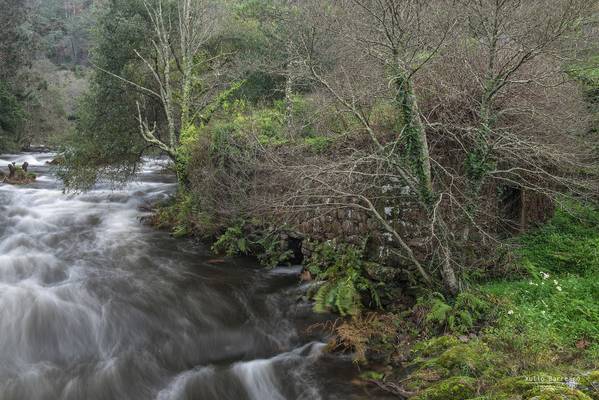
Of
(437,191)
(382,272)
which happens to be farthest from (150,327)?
(437,191)

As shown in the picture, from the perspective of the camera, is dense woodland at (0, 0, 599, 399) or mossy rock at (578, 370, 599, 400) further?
dense woodland at (0, 0, 599, 399)

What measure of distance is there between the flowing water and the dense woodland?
70 cm

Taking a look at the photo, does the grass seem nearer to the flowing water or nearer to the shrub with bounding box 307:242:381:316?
the shrub with bounding box 307:242:381:316

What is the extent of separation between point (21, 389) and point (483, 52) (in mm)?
9222

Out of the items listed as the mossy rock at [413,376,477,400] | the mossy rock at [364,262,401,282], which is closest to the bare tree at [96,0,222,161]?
the mossy rock at [364,262,401,282]

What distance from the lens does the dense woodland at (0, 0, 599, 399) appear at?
613cm

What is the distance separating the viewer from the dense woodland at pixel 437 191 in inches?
241

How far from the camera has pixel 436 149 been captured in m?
8.15

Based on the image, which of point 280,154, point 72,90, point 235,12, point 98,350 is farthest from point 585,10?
point 72,90

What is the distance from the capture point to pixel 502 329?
20.1 ft

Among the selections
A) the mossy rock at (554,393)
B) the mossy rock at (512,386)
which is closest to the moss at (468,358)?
the mossy rock at (512,386)

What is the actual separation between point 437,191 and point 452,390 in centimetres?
351

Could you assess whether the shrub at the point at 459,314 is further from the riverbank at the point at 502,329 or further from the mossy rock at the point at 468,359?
the mossy rock at the point at 468,359

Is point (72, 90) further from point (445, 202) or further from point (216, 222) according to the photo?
point (445, 202)
